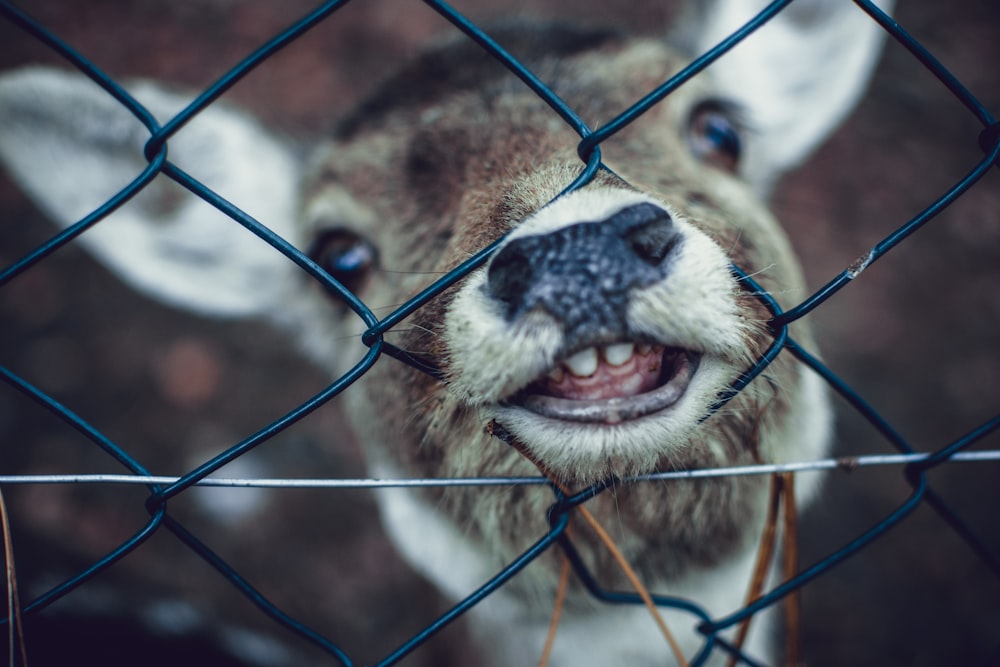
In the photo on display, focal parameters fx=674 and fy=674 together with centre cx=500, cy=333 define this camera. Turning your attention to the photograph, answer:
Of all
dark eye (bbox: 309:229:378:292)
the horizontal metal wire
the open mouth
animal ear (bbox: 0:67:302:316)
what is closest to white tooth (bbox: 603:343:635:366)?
the open mouth

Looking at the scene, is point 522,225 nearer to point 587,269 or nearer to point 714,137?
point 587,269

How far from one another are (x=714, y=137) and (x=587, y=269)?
1538 mm

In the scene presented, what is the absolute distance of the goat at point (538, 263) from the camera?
1179 millimetres

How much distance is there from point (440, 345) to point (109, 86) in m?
0.71

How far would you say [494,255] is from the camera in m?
1.19

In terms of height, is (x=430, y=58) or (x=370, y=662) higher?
(x=430, y=58)

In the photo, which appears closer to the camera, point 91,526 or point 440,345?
point 440,345

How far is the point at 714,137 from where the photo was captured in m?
2.39

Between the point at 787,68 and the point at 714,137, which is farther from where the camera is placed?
the point at 787,68

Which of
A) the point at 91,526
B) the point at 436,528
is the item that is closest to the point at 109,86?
the point at 436,528

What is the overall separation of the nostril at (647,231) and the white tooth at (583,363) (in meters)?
0.19

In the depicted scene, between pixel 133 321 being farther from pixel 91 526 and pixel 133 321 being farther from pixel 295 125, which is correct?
pixel 295 125

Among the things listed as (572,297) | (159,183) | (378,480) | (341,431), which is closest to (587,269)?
(572,297)

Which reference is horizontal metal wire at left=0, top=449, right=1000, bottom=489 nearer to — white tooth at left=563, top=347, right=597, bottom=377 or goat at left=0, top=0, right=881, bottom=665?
goat at left=0, top=0, right=881, bottom=665
